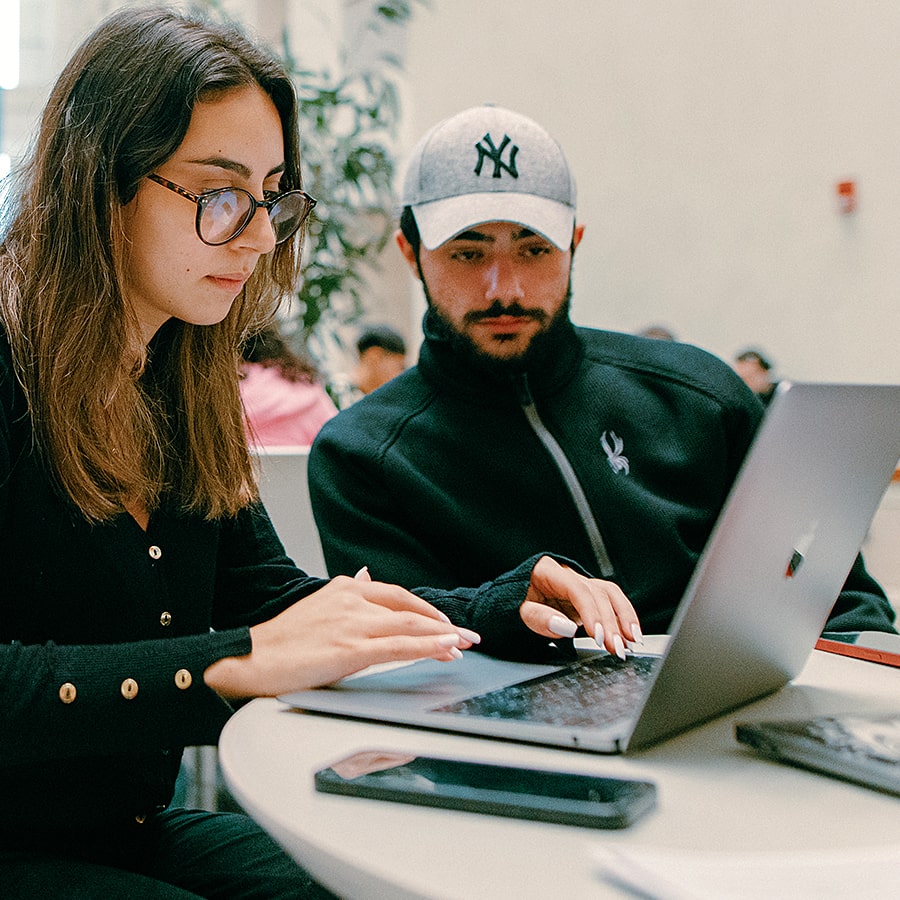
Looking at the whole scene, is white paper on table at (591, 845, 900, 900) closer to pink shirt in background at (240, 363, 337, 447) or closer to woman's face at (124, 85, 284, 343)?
woman's face at (124, 85, 284, 343)

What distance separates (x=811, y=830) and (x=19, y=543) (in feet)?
2.31

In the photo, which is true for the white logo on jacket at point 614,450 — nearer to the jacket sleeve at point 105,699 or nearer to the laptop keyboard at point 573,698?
the laptop keyboard at point 573,698

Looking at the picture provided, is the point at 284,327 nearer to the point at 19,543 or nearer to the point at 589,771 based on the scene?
the point at 19,543

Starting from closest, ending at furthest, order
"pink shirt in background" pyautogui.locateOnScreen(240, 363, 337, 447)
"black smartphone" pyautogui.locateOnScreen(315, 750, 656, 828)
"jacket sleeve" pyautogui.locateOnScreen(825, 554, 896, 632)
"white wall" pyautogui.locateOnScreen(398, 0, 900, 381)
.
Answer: "black smartphone" pyautogui.locateOnScreen(315, 750, 656, 828) < "jacket sleeve" pyautogui.locateOnScreen(825, 554, 896, 632) < "pink shirt in background" pyautogui.locateOnScreen(240, 363, 337, 447) < "white wall" pyautogui.locateOnScreen(398, 0, 900, 381)

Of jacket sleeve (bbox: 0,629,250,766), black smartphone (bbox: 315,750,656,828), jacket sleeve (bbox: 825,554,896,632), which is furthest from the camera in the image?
jacket sleeve (bbox: 825,554,896,632)

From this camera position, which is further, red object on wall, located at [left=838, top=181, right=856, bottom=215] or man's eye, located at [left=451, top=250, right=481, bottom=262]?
red object on wall, located at [left=838, top=181, right=856, bottom=215]

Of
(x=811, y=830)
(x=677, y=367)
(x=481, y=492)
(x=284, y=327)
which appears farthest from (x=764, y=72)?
(x=811, y=830)

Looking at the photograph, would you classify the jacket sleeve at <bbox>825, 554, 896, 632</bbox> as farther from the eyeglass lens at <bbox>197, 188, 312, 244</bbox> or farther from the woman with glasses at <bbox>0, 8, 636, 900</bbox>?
the eyeglass lens at <bbox>197, 188, 312, 244</bbox>

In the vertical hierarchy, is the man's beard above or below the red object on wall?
below

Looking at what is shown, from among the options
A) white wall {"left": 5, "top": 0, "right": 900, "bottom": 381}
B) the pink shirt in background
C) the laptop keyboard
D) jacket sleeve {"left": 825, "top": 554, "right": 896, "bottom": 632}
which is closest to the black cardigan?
the laptop keyboard

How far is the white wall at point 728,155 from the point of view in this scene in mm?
3783

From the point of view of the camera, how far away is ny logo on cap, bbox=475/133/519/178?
1615 mm

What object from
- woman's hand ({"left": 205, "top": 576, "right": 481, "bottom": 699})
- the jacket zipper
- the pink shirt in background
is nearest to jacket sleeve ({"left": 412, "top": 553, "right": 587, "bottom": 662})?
woman's hand ({"left": 205, "top": 576, "right": 481, "bottom": 699})

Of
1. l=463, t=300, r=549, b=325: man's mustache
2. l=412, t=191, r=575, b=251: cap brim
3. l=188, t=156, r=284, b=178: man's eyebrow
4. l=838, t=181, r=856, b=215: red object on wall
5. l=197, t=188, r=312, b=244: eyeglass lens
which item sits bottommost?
l=463, t=300, r=549, b=325: man's mustache
